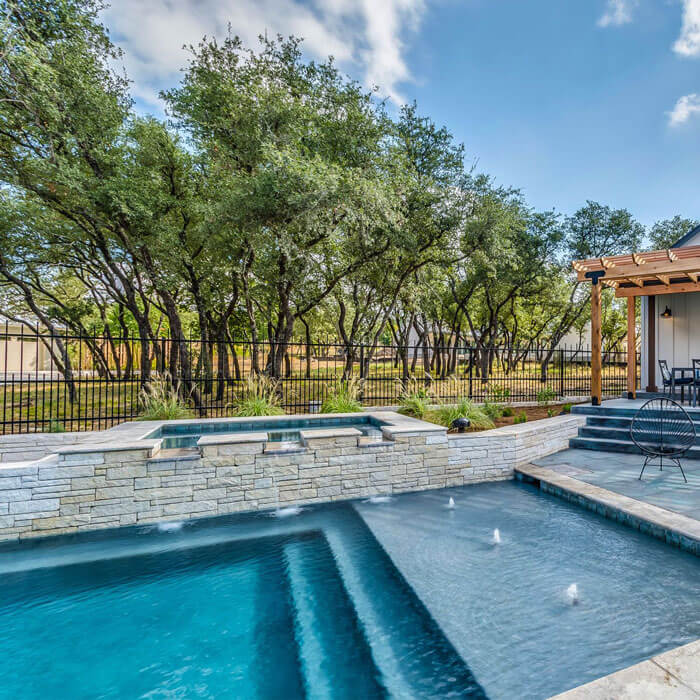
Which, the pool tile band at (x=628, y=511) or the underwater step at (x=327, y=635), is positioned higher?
the pool tile band at (x=628, y=511)

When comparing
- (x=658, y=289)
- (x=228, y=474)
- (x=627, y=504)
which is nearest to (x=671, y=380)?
(x=658, y=289)

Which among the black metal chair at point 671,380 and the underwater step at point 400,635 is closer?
the underwater step at point 400,635

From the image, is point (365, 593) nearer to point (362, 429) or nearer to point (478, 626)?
point (478, 626)

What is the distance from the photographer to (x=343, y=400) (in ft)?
21.1

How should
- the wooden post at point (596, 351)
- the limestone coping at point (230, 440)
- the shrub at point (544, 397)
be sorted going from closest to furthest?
the limestone coping at point (230, 440) < the wooden post at point (596, 351) < the shrub at point (544, 397)

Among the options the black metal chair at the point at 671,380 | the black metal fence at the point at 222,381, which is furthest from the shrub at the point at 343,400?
the black metal chair at the point at 671,380

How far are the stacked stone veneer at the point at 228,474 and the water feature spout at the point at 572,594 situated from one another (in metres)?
2.17

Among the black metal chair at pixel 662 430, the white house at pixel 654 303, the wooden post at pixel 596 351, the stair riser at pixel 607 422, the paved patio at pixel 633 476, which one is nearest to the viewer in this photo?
the paved patio at pixel 633 476

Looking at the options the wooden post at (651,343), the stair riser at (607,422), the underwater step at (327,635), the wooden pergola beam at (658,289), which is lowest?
the underwater step at (327,635)

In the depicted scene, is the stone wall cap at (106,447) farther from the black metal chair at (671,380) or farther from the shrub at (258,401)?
the black metal chair at (671,380)

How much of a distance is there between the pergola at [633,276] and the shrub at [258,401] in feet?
19.6

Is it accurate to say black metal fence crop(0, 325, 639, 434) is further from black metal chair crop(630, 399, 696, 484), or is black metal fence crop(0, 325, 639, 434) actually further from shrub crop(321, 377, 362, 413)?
black metal chair crop(630, 399, 696, 484)

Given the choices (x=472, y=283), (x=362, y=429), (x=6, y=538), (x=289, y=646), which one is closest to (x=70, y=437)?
(x=6, y=538)

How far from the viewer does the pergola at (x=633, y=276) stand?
249 inches
